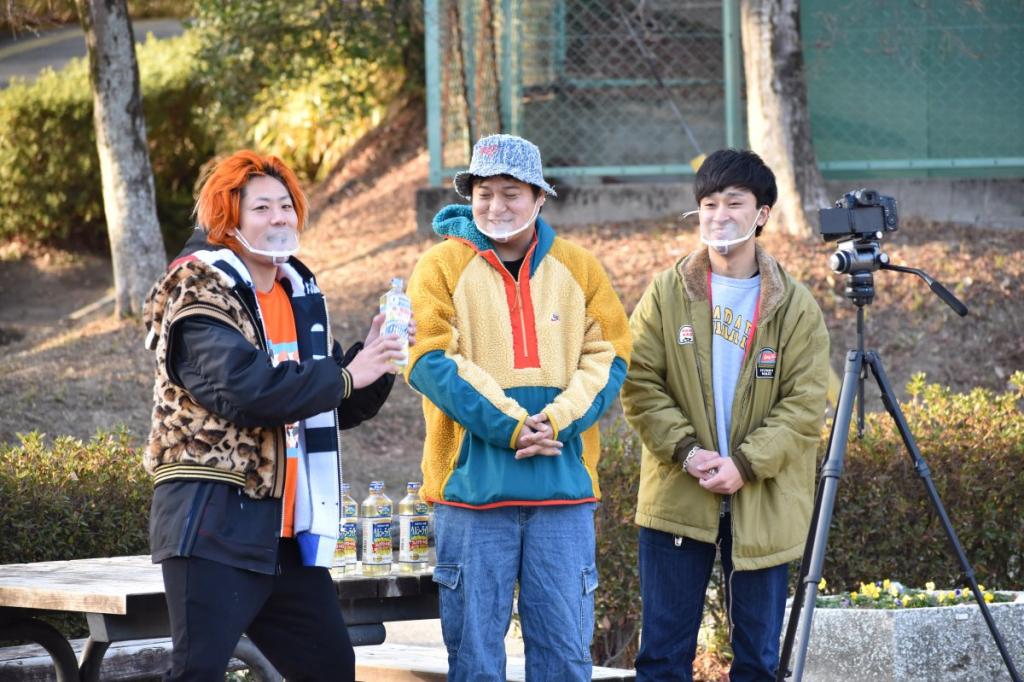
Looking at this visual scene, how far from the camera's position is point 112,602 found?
12.7 ft

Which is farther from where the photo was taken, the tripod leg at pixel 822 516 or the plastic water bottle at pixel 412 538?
the plastic water bottle at pixel 412 538

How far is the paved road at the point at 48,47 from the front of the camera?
68.8ft

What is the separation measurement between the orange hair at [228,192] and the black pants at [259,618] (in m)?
0.86

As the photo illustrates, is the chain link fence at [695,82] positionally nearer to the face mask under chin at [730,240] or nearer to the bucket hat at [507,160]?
the face mask under chin at [730,240]

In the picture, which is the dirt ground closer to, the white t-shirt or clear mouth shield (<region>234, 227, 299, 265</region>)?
the white t-shirt

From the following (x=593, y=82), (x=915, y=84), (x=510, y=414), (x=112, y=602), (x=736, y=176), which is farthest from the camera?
(x=593, y=82)

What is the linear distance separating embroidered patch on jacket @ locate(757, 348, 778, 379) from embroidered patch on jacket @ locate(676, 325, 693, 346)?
225mm

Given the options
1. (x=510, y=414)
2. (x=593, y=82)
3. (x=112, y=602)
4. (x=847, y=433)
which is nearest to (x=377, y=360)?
(x=510, y=414)

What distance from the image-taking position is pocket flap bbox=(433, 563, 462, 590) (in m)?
4.26

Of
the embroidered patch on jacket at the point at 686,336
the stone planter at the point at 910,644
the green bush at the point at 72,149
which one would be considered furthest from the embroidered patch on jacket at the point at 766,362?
the green bush at the point at 72,149

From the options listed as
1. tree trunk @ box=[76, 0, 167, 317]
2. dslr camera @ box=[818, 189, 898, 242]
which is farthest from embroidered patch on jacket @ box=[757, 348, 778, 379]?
tree trunk @ box=[76, 0, 167, 317]

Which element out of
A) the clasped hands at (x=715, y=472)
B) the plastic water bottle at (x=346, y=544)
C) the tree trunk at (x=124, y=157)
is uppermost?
the tree trunk at (x=124, y=157)

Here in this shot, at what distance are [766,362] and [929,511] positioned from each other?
1737mm

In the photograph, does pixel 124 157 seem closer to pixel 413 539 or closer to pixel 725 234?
pixel 413 539
